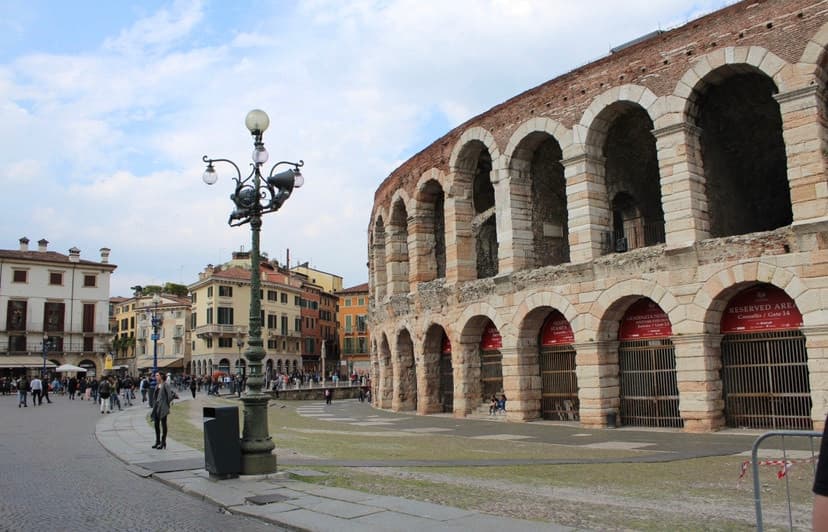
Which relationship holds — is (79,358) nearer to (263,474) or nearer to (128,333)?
(128,333)

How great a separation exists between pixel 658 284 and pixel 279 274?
64688mm

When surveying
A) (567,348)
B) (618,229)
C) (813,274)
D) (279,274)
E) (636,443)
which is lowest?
(636,443)

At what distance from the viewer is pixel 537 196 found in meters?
24.2

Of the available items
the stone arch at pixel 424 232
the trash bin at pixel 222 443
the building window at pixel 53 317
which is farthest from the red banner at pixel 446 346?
the building window at pixel 53 317

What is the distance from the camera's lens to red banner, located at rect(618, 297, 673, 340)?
772 inches

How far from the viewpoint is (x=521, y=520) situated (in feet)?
23.5

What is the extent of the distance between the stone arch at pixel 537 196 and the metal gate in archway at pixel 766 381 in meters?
7.16

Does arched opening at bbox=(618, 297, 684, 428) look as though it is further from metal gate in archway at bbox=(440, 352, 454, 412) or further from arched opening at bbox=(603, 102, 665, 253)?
metal gate in archway at bbox=(440, 352, 454, 412)

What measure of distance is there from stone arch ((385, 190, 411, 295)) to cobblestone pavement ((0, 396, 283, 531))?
16.5 m

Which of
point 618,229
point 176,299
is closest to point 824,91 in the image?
point 618,229

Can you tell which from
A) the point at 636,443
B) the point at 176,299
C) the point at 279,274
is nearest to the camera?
the point at 636,443

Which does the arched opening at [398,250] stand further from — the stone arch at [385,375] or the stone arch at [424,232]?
the stone arch at [385,375]

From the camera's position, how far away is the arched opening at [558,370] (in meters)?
22.1

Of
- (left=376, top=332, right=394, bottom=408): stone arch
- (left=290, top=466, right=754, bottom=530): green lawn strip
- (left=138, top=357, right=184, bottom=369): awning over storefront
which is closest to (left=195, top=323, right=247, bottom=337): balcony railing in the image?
(left=138, top=357, right=184, bottom=369): awning over storefront
